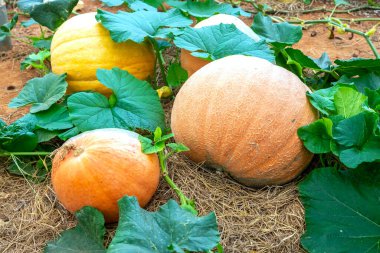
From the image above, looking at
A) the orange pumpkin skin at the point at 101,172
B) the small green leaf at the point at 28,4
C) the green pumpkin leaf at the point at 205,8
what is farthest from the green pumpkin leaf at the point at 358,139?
the small green leaf at the point at 28,4

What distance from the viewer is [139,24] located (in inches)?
92.2

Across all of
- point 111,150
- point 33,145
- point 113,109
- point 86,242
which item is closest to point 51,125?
point 33,145

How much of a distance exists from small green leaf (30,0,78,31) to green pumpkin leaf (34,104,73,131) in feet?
2.59

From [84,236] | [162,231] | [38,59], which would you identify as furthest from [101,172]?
[38,59]

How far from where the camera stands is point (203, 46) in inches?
86.4

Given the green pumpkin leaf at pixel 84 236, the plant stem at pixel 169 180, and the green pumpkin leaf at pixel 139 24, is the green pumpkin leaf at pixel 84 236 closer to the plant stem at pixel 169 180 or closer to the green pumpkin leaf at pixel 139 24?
the plant stem at pixel 169 180

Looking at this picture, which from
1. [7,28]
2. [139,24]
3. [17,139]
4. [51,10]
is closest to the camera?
[17,139]

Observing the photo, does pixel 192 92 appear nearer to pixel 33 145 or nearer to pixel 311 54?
pixel 33 145

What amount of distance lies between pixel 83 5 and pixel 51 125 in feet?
7.33

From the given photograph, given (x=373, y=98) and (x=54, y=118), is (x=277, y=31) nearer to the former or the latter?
(x=373, y=98)

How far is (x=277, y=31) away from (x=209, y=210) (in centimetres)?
111

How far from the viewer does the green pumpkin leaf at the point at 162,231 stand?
1389 mm

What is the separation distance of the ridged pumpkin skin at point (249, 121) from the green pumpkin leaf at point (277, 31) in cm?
50

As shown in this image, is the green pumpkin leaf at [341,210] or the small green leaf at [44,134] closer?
the green pumpkin leaf at [341,210]
